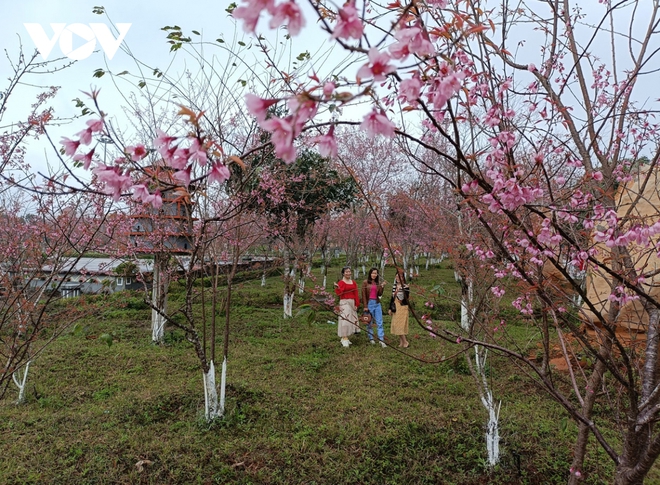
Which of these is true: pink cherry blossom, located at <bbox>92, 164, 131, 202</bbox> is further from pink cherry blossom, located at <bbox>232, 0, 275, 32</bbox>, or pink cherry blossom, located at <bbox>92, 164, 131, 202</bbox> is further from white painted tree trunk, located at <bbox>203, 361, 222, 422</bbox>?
white painted tree trunk, located at <bbox>203, 361, 222, 422</bbox>

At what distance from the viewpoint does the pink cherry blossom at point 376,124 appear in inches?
32.5

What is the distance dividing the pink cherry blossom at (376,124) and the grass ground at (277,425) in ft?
4.58

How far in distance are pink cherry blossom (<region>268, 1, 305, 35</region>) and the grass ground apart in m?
1.64

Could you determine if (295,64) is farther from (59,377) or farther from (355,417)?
(59,377)

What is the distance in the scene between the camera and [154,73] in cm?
322

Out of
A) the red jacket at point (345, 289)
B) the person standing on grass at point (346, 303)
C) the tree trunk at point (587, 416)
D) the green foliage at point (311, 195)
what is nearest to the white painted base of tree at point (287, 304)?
the green foliage at point (311, 195)

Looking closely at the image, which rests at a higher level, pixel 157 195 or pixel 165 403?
pixel 157 195

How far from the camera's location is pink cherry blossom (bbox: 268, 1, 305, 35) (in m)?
0.68

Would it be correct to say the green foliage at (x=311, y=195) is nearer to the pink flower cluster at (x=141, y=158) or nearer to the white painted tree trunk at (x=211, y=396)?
the white painted tree trunk at (x=211, y=396)

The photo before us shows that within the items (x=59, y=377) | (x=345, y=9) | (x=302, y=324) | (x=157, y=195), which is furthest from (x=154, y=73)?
(x=302, y=324)

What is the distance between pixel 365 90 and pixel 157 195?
738mm

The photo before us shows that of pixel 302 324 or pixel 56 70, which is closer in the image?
pixel 56 70

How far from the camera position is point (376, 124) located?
0.84 metres

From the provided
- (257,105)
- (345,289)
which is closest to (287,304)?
(345,289)
